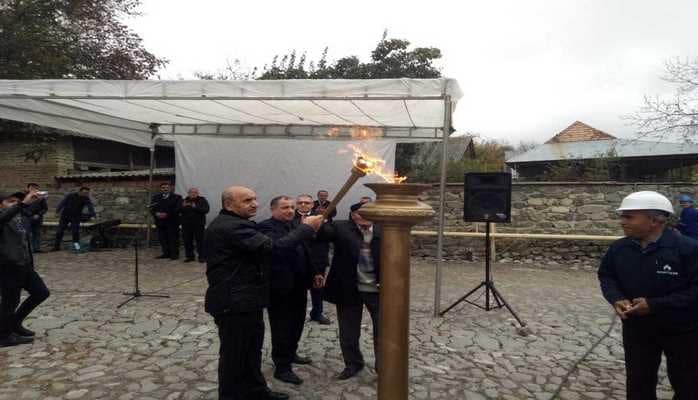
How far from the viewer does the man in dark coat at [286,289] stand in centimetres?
374

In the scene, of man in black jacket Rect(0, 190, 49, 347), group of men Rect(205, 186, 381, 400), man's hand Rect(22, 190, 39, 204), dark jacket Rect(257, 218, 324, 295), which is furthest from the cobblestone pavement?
man's hand Rect(22, 190, 39, 204)

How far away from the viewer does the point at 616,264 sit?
9.52 ft

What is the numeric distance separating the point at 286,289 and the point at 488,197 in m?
3.32

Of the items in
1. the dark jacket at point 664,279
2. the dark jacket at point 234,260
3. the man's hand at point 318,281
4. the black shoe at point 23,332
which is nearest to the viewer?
the dark jacket at point 664,279

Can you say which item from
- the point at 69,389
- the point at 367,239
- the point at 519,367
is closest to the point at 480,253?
the point at 519,367

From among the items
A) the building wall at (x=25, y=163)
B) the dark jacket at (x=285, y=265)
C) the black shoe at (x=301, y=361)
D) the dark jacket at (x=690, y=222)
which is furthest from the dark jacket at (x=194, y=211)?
the dark jacket at (x=690, y=222)

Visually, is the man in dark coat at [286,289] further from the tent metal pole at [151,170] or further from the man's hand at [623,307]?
the tent metal pole at [151,170]

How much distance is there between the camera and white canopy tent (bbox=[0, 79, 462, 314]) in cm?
561

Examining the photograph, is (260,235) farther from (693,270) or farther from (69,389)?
(693,270)

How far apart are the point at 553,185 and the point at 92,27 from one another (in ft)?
43.7

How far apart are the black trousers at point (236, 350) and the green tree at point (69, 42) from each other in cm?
940

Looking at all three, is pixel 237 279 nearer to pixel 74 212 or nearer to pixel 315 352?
pixel 315 352

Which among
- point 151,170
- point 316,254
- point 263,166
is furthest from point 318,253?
point 151,170

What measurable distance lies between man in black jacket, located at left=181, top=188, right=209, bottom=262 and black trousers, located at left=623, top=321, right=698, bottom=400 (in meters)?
8.74
